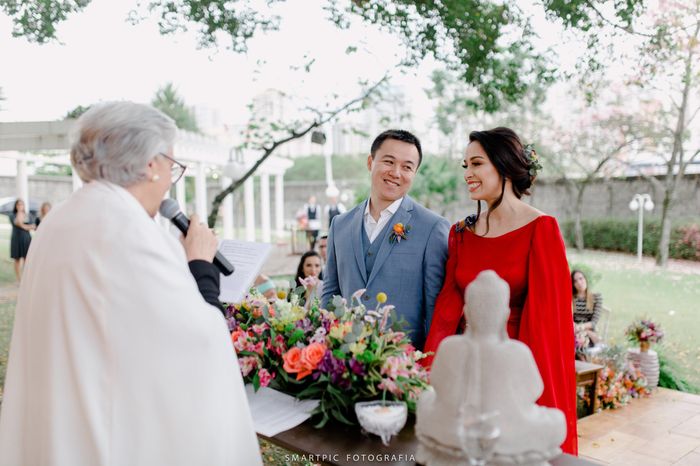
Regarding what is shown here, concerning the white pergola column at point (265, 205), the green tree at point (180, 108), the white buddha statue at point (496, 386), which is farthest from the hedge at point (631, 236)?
the green tree at point (180, 108)

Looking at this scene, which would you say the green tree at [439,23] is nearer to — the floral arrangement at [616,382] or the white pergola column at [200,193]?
the floral arrangement at [616,382]

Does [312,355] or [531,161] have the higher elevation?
[531,161]

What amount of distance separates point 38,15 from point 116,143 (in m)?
3.70

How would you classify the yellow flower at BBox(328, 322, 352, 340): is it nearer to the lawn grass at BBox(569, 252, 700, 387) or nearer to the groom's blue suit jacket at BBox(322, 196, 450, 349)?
the groom's blue suit jacket at BBox(322, 196, 450, 349)

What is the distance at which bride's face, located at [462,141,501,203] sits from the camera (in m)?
2.60

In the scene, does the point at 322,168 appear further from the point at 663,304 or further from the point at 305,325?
the point at 305,325

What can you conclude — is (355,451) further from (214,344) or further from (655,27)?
(655,27)

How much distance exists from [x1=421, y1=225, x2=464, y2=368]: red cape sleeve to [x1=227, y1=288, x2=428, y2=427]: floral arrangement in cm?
60

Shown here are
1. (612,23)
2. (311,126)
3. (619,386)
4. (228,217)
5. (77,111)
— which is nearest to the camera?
(612,23)

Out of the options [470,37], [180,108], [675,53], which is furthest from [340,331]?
[180,108]

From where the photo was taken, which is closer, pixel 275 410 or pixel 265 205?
pixel 275 410

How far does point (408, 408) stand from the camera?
6.14 ft

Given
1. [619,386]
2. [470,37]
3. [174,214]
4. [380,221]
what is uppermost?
[470,37]

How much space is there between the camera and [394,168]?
2879mm
